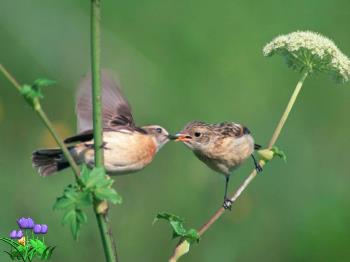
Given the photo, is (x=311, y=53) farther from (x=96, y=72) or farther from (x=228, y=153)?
(x=228, y=153)

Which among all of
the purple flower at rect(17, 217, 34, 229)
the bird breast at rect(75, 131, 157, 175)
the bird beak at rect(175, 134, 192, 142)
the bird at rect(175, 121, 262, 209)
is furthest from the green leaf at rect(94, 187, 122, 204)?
the bird beak at rect(175, 134, 192, 142)

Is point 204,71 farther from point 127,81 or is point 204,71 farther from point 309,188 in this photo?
point 309,188

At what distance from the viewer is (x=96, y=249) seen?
722 centimetres

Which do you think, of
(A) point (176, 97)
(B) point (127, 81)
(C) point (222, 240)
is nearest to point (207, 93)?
(A) point (176, 97)

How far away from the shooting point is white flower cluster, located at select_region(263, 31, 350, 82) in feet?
13.9

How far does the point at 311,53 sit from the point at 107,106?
4.89ft

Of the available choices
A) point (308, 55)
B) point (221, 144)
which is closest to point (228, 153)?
point (221, 144)

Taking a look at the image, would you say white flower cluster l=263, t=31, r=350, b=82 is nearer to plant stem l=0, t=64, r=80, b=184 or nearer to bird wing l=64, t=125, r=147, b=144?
bird wing l=64, t=125, r=147, b=144

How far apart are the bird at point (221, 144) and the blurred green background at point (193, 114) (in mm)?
1314

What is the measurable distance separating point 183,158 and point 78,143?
416 cm

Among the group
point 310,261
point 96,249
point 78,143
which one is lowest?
point 96,249

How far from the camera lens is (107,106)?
5.34m

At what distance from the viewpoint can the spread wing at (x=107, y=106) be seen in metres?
4.75

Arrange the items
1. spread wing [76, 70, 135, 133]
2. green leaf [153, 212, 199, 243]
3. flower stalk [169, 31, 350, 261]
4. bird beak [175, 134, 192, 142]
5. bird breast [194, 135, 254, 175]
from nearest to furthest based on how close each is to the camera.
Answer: green leaf [153, 212, 199, 243] → flower stalk [169, 31, 350, 261] → spread wing [76, 70, 135, 133] → bird breast [194, 135, 254, 175] → bird beak [175, 134, 192, 142]
